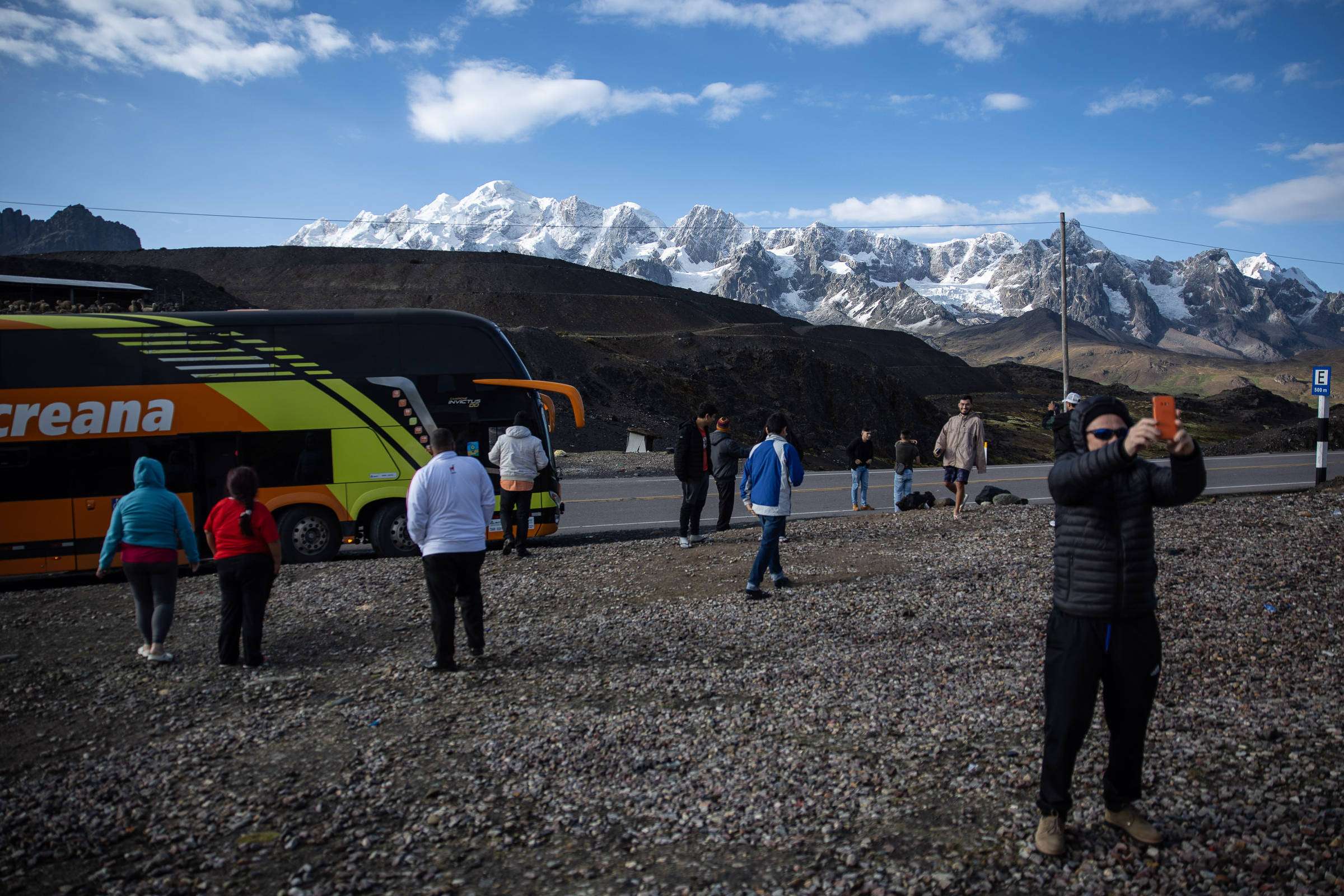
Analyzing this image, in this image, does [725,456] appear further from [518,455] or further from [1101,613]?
[1101,613]

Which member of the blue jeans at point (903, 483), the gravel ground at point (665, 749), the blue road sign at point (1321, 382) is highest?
the blue road sign at point (1321, 382)

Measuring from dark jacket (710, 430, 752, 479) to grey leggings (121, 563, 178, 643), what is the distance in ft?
24.3

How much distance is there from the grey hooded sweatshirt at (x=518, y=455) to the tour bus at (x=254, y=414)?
53.3 inches

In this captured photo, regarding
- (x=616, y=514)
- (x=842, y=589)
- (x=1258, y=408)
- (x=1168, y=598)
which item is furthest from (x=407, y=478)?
(x=1258, y=408)

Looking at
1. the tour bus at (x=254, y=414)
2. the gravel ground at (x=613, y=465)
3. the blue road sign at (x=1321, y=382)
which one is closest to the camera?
the tour bus at (x=254, y=414)

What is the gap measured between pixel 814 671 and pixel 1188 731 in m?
2.56

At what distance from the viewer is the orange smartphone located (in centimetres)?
324

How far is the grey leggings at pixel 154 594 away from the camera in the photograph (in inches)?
284

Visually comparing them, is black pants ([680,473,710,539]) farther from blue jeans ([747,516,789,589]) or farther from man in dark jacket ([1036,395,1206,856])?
man in dark jacket ([1036,395,1206,856])

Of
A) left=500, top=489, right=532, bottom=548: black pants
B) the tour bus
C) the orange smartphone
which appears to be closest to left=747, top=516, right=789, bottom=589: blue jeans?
left=500, top=489, right=532, bottom=548: black pants

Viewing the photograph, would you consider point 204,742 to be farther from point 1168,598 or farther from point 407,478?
point 1168,598

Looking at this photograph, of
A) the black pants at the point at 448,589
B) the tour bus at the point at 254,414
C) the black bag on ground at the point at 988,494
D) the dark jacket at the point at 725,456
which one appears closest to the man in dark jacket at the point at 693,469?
the dark jacket at the point at 725,456

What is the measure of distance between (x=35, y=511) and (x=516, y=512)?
6509 mm

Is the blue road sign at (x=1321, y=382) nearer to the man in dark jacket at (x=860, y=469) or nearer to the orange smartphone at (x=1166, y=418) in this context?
the man in dark jacket at (x=860, y=469)
